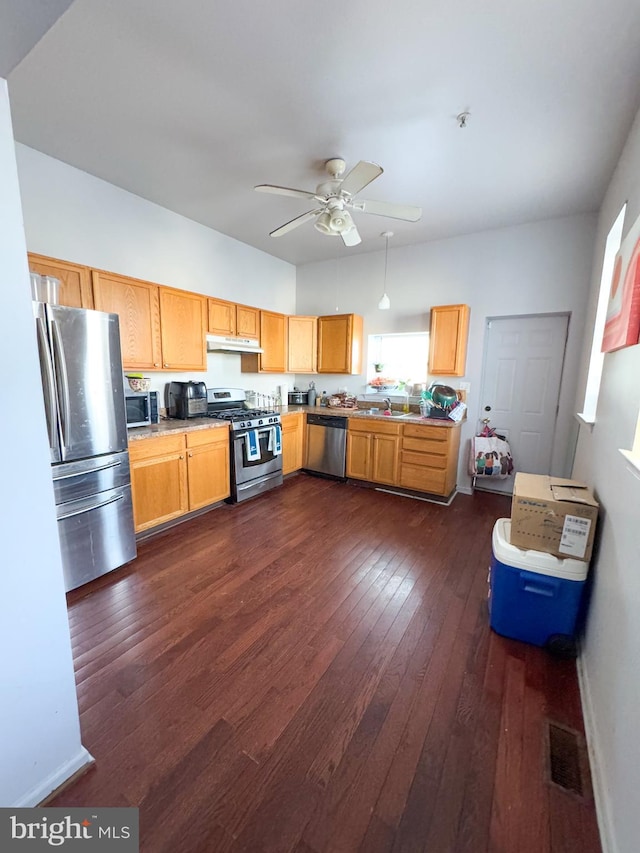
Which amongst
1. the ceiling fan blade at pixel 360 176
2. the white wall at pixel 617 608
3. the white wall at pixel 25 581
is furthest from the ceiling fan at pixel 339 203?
the white wall at pixel 25 581

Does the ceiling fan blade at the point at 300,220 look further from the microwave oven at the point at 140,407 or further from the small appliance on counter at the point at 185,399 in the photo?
the microwave oven at the point at 140,407

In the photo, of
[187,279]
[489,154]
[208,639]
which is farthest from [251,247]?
[208,639]

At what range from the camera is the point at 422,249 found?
4.05m

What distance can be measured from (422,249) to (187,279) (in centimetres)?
275

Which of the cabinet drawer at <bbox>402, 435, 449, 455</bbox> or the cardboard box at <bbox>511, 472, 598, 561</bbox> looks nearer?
the cardboard box at <bbox>511, 472, 598, 561</bbox>

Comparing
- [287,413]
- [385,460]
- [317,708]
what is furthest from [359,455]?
[317,708]

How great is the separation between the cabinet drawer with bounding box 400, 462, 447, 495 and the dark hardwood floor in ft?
3.88

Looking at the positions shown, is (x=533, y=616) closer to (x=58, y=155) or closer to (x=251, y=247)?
(x=58, y=155)

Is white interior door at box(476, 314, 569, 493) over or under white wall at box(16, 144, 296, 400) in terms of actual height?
under

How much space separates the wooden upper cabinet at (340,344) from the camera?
443 centimetres

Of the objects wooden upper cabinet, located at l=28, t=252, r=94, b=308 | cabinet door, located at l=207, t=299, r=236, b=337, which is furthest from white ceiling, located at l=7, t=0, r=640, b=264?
cabinet door, located at l=207, t=299, r=236, b=337

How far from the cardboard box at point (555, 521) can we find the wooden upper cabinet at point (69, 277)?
3232 mm

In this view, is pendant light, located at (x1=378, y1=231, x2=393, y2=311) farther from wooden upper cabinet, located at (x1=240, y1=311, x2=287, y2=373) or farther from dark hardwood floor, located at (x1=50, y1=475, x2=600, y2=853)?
dark hardwood floor, located at (x1=50, y1=475, x2=600, y2=853)

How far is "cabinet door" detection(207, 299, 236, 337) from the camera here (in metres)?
3.55
